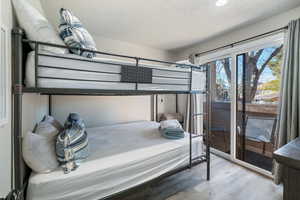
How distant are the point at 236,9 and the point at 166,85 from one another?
1518 millimetres

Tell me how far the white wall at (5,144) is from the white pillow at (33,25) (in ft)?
0.25

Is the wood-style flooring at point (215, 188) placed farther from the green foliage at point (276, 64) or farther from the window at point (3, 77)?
the green foliage at point (276, 64)

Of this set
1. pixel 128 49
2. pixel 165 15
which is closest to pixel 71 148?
pixel 165 15

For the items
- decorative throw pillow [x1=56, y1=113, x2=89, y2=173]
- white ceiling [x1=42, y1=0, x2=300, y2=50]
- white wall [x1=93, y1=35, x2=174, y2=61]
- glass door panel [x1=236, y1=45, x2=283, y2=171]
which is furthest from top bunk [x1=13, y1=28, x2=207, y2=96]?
white wall [x1=93, y1=35, x2=174, y2=61]

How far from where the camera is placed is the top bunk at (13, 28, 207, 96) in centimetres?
104

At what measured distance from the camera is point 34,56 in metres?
1.04

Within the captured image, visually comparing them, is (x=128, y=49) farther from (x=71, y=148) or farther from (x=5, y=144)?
(x=5, y=144)

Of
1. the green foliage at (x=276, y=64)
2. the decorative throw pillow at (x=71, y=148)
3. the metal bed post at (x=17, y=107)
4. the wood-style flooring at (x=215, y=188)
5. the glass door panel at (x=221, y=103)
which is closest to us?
the metal bed post at (x=17, y=107)

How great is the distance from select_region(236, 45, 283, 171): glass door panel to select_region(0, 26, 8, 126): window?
3.18 m

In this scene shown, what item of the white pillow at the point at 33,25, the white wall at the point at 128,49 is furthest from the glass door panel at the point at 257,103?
the white pillow at the point at 33,25

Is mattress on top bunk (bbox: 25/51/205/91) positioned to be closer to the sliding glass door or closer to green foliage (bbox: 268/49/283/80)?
the sliding glass door

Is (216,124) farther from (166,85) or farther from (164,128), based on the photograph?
(166,85)

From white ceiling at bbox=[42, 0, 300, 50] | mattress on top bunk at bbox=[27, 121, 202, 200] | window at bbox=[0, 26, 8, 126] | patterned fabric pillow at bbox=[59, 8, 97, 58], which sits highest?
white ceiling at bbox=[42, 0, 300, 50]

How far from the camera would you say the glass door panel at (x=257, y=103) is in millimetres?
2324
